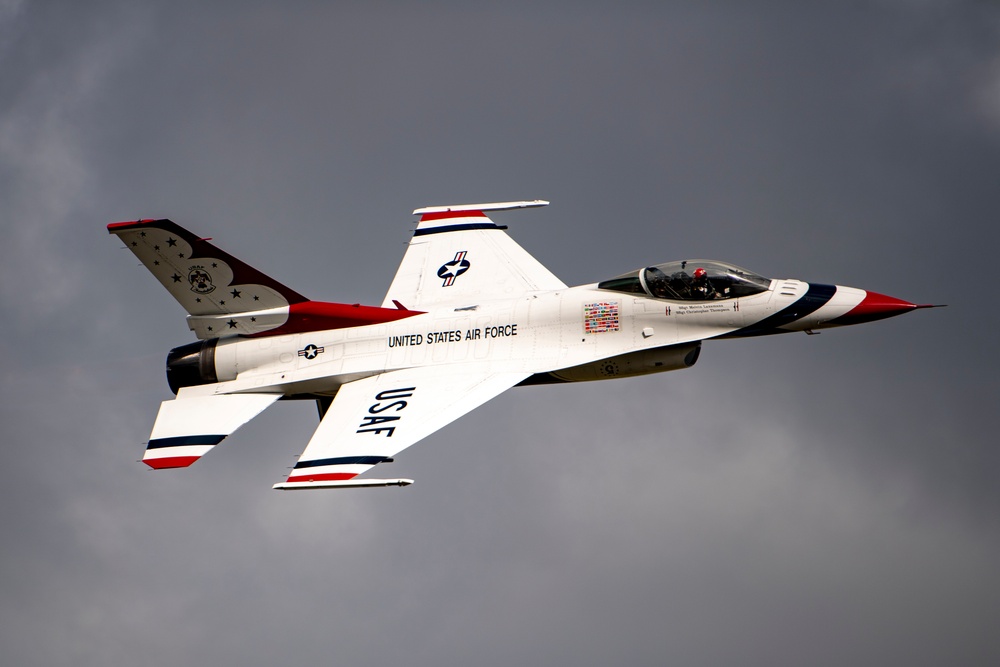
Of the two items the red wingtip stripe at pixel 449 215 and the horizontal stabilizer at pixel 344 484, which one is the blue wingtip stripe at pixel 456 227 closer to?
the red wingtip stripe at pixel 449 215

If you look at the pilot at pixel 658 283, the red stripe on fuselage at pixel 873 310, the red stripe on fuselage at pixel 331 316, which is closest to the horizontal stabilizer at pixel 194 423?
the red stripe on fuselage at pixel 331 316

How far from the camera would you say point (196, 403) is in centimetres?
3130

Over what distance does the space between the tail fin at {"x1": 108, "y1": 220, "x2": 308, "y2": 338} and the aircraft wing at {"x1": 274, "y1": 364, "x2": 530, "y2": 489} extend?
2.73 metres

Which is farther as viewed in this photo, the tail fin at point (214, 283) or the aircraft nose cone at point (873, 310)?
the tail fin at point (214, 283)

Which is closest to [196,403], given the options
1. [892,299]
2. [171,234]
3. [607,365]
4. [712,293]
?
[171,234]

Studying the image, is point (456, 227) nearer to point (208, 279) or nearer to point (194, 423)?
point (208, 279)

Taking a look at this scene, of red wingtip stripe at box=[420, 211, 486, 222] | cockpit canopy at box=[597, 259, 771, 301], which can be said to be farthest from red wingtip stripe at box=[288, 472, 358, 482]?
red wingtip stripe at box=[420, 211, 486, 222]

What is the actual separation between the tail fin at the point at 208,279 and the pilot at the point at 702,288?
8.56 metres

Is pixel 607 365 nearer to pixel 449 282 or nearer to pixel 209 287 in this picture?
pixel 449 282

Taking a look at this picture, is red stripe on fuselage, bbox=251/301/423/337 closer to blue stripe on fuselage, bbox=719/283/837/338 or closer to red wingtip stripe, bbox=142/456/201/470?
red wingtip stripe, bbox=142/456/201/470

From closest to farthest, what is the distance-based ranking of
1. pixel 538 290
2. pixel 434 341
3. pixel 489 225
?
pixel 434 341, pixel 538 290, pixel 489 225

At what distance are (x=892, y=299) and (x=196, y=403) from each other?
48.6 ft

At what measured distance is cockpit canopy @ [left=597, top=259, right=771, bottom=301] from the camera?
29.8m

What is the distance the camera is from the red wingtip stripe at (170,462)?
30219 millimetres
